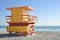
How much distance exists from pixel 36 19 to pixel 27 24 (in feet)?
10.2

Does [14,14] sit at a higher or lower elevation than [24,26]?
higher

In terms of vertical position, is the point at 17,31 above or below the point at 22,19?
below

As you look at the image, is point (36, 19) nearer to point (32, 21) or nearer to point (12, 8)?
point (32, 21)

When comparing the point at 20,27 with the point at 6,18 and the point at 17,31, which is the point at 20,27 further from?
the point at 6,18

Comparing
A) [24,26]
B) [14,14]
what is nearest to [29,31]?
[24,26]

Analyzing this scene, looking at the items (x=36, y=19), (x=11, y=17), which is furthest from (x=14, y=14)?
(x=36, y=19)

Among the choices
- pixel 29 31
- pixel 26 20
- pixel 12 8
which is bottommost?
pixel 29 31

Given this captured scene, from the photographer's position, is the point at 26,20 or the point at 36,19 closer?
the point at 26,20

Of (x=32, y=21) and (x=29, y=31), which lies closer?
(x=29, y=31)

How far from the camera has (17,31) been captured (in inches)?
789

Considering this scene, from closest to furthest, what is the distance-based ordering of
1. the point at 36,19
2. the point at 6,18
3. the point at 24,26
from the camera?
the point at 24,26 < the point at 6,18 < the point at 36,19

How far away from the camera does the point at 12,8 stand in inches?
808

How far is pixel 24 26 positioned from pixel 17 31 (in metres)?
1.02

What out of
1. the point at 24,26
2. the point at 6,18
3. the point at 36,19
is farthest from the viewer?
the point at 36,19
